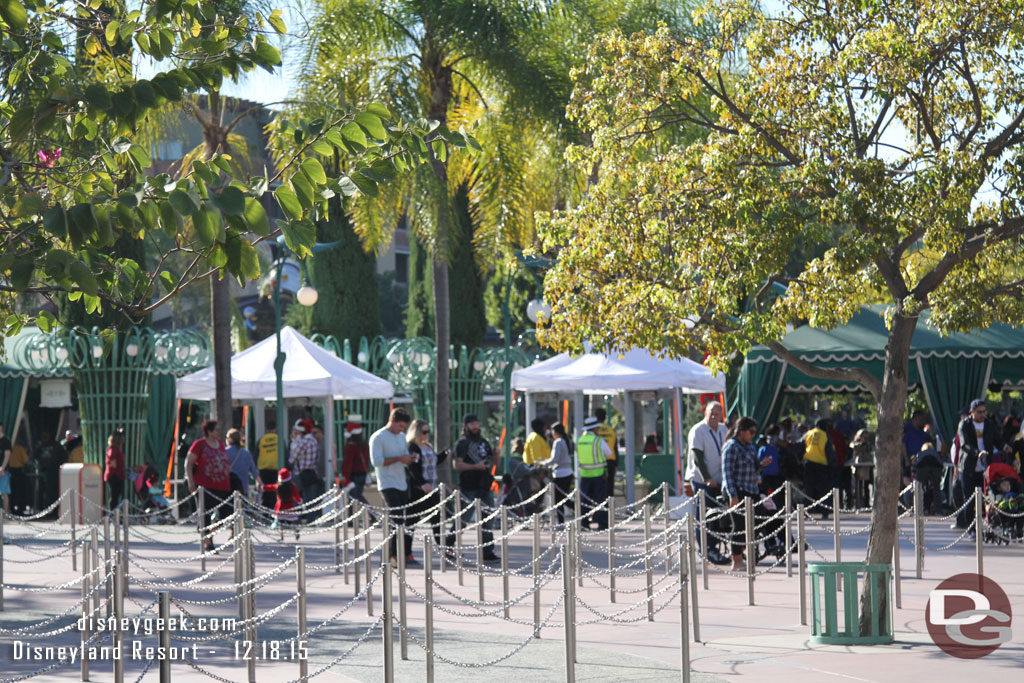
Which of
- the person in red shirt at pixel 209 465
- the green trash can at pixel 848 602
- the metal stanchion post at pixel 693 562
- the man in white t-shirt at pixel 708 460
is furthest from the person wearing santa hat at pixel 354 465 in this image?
the green trash can at pixel 848 602

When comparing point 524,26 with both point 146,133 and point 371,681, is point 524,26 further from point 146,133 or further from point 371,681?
point 371,681

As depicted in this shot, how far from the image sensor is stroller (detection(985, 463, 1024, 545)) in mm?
17953

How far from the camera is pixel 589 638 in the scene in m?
10.6

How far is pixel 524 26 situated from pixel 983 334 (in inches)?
428

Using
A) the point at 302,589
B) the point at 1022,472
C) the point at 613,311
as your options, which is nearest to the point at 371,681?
the point at 302,589

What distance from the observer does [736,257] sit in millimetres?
10789

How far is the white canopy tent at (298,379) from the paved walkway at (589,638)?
6.86 metres

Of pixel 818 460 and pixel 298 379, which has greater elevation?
pixel 298 379

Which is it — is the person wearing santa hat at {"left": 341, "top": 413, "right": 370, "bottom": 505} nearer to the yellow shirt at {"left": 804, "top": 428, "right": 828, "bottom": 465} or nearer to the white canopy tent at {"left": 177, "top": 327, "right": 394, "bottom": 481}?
the white canopy tent at {"left": 177, "top": 327, "right": 394, "bottom": 481}

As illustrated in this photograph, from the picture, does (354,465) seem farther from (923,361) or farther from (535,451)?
(923,361)

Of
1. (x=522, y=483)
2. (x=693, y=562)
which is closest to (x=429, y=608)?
(x=693, y=562)

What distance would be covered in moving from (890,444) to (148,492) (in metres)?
17.1

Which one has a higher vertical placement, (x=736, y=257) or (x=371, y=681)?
(x=736, y=257)

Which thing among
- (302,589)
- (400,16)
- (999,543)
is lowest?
(999,543)
